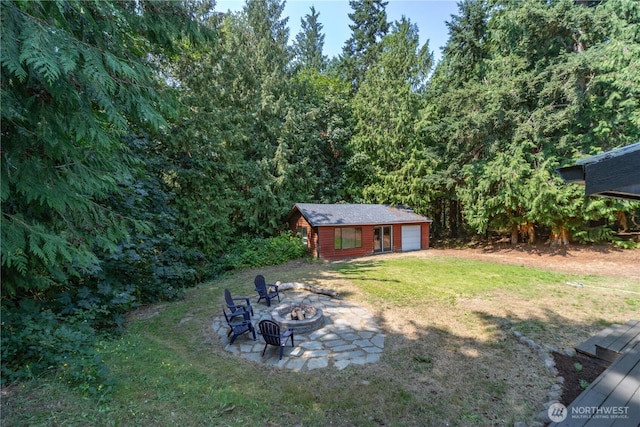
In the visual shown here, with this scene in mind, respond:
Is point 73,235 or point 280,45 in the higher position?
point 280,45

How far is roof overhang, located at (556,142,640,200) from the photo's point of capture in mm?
2023

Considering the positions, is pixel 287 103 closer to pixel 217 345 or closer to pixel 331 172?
pixel 331 172

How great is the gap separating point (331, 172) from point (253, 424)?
2059 centimetres

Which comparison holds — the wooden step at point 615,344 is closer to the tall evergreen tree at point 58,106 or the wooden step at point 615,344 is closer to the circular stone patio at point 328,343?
the circular stone patio at point 328,343

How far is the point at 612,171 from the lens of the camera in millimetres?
2154

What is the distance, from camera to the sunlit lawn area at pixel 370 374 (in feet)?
10.2

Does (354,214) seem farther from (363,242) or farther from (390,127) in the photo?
(390,127)

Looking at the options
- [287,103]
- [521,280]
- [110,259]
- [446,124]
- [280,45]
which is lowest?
[521,280]

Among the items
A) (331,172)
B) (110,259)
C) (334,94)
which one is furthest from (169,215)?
(334,94)

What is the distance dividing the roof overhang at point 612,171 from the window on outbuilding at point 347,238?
13942 millimetres

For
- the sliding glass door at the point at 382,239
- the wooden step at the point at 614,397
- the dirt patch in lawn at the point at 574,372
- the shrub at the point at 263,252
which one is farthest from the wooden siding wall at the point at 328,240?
the wooden step at the point at 614,397

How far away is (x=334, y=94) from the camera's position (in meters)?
24.0

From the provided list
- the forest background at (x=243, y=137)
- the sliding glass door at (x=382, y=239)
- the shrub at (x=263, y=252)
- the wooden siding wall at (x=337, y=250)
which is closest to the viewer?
the forest background at (x=243, y=137)

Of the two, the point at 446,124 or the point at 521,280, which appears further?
the point at 446,124
